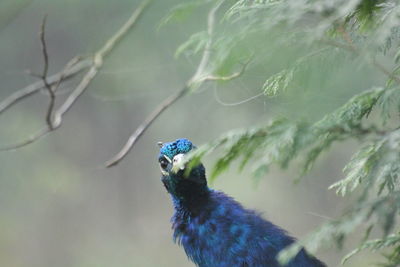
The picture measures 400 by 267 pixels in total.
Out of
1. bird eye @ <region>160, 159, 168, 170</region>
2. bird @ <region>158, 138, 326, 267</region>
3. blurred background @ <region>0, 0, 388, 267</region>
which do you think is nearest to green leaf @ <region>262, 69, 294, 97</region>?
bird @ <region>158, 138, 326, 267</region>

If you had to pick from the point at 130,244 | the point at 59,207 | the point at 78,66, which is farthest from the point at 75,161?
the point at 78,66

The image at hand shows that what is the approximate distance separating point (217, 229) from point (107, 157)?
10.0 meters

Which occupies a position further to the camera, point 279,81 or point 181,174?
point 181,174

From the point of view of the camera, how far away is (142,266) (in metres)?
11.9

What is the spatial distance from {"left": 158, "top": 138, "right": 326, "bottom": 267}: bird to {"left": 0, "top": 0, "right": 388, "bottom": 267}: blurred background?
5.21m

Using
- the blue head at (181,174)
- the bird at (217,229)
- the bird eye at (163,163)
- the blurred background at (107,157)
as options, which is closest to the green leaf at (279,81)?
the bird at (217,229)

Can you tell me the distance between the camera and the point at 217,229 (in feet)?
10.1

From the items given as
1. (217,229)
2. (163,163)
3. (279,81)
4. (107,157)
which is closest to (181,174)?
(163,163)

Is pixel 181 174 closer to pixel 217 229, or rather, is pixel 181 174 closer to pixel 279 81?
pixel 217 229

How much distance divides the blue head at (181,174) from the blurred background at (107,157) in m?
5.15

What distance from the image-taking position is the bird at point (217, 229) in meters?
2.99

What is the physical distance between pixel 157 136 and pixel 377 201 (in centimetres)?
974

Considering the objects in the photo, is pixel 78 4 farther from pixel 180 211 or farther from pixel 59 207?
pixel 180 211

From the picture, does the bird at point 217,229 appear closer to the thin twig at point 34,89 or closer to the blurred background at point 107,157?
the thin twig at point 34,89
